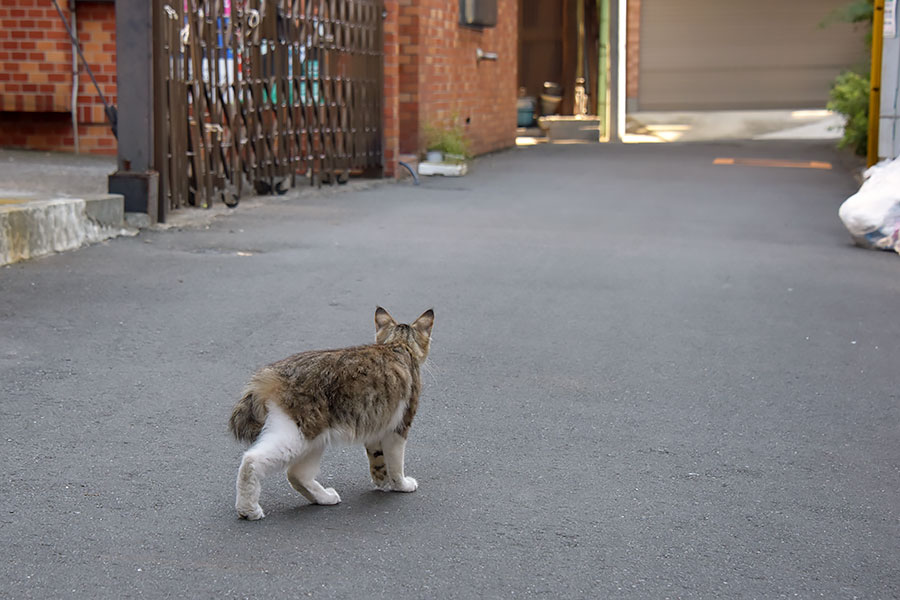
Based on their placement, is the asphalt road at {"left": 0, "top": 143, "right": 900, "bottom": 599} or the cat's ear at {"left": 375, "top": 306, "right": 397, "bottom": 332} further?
the cat's ear at {"left": 375, "top": 306, "right": 397, "bottom": 332}

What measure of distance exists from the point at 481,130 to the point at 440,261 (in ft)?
38.3

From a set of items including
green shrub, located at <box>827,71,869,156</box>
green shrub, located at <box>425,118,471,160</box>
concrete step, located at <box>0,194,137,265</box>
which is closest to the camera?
concrete step, located at <box>0,194,137,265</box>

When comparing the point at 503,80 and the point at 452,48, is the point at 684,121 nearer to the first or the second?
the point at 503,80

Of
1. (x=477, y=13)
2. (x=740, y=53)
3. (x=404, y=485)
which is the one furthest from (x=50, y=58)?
(x=740, y=53)

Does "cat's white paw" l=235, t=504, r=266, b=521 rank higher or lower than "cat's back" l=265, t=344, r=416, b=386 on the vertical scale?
lower

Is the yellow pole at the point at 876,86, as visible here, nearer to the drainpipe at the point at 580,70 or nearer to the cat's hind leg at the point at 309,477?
the drainpipe at the point at 580,70

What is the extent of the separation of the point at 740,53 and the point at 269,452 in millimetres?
27209

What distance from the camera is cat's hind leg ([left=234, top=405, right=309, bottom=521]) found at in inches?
134

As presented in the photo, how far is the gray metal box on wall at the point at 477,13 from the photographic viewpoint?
18.0 metres

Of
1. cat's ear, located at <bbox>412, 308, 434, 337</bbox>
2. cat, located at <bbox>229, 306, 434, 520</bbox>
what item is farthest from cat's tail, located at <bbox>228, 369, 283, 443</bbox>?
cat's ear, located at <bbox>412, 308, 434, 337</bbox>

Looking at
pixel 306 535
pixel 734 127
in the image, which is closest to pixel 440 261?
pixel 306 535

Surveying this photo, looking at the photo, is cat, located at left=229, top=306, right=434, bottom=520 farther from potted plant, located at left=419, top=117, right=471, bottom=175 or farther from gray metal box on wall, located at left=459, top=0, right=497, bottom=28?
gray metal box on wall, located at left=459, top=0, right=497, bottom=28

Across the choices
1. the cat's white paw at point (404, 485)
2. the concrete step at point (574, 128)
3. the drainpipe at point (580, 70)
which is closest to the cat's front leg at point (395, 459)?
the cat's white paw at point (404, 485)

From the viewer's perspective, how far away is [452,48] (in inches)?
695
